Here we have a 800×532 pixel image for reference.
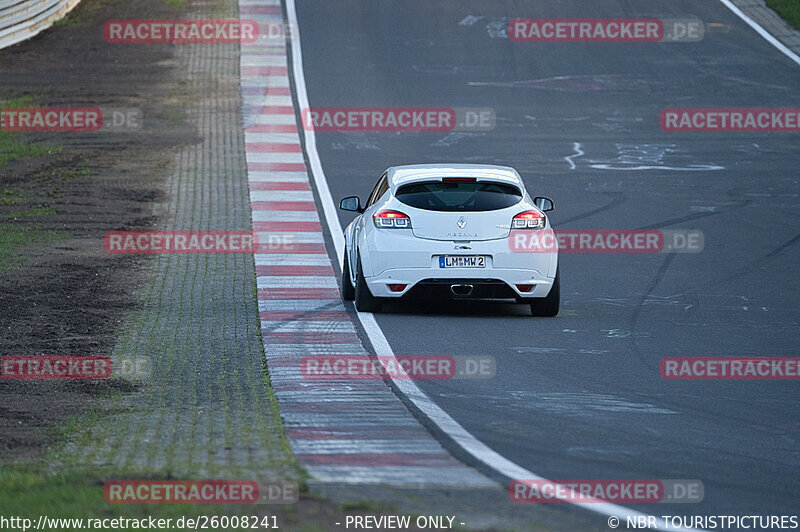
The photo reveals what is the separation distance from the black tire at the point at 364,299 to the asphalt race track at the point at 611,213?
0.78 ft

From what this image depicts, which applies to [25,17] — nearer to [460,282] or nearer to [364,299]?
[364,299]

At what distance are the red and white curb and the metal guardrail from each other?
32.1 feet

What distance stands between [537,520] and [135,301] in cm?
834

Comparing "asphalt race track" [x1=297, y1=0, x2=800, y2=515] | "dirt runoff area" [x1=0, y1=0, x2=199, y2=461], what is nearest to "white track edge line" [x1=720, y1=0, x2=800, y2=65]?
"asphalt race track" [x1=297, y1=0, x2=800, y2=515]

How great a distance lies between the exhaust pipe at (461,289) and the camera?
12.7m

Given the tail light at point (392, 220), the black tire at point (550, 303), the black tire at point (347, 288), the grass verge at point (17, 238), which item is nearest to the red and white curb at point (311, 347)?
the black tire at point (347, 288)

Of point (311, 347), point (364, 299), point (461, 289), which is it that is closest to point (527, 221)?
point (461, 289)

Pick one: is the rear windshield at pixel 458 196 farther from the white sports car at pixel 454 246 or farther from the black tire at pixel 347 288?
the black tire at pixel 347 288

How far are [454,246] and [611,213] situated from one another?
22.6ft

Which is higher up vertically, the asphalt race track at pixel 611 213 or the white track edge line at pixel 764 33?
the asphalt race track at pixel 611 213

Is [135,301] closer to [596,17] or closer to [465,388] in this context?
[465,388]

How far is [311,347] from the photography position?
11.3 metres

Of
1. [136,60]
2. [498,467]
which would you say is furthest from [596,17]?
[498,467]

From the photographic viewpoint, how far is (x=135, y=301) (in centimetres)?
1370
